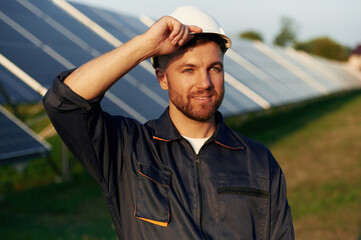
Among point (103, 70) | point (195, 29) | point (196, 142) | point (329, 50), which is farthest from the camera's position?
point (329, 50)

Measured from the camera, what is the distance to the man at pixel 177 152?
6.62ft

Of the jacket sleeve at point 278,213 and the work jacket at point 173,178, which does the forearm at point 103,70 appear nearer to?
the work jacket at point 173,178

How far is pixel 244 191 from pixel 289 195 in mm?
6450

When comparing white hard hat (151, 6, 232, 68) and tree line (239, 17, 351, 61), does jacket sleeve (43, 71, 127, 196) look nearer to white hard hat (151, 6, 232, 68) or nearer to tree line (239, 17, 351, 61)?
white hard hat (151, 6, 232, 68)

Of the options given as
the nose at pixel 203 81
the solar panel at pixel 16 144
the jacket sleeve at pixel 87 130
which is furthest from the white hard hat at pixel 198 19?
the solar panel at pixel 16 144

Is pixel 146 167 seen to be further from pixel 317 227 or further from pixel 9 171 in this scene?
pixel 9 171

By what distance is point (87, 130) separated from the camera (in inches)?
79.6

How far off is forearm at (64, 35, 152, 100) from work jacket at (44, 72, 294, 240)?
6 cm

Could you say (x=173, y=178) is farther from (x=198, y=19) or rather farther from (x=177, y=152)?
(x=198, y=19)

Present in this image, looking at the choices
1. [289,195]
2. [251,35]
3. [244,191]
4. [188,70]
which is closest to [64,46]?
[188,70]

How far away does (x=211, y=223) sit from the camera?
215cm

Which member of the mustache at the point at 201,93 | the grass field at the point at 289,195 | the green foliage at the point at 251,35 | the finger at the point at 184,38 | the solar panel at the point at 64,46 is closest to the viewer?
the finger at the point at 184,38

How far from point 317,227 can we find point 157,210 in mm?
5270

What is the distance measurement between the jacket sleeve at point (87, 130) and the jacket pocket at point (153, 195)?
0.15 m
